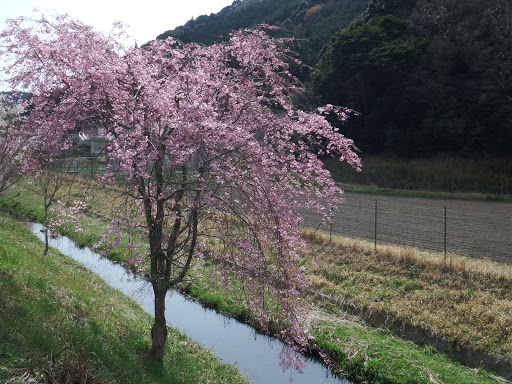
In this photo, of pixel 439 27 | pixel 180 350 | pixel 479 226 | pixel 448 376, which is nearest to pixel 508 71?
pixel 439 27

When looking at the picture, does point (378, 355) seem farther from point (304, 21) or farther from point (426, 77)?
point (304, 21)

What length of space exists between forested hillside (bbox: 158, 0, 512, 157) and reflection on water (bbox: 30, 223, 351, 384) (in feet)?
89.2

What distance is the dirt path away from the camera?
15.2m

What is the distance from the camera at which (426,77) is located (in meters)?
36.3

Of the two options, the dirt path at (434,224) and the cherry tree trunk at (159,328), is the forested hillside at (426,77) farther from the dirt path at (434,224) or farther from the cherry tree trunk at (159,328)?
the cherry tree trunk at (159,328)

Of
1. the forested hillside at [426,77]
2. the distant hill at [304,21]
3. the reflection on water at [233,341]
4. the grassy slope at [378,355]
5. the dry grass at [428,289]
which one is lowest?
the reflection on water at [233,341]

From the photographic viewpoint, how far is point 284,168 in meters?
6.55

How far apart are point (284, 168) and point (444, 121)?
1265 inches

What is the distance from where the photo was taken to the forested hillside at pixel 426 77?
109 feet

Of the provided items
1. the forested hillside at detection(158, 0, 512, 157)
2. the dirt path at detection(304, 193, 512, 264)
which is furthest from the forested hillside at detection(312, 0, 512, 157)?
the dirt path at detection(304, 193, 512, 264)

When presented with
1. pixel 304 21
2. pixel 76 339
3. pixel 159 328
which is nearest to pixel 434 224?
pixel 159 328

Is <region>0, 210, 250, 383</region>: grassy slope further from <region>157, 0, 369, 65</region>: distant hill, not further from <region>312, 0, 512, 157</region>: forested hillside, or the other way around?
<region>157, 0, 369, 65</region>: distant hill

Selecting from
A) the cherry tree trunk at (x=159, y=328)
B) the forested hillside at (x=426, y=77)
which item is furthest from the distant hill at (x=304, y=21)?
the cherry tree trunk at (x=159, y=328)

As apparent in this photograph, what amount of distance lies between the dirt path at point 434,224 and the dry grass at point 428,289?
2303 millimetres
